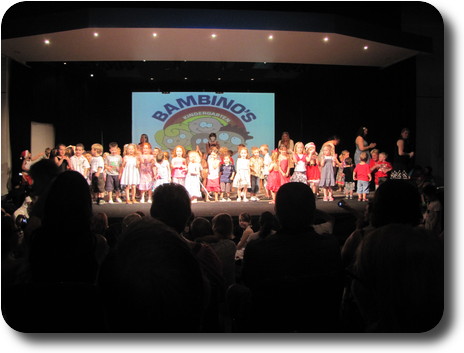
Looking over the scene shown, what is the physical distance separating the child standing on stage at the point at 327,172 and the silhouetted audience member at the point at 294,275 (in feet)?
24.9

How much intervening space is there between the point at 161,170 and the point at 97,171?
1.25m

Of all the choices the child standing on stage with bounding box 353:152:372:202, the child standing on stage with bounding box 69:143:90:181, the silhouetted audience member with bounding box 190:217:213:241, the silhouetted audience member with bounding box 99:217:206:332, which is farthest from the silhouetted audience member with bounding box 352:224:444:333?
the child standing on stage with bounding box 69:143:90:181

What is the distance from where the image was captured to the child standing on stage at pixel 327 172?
952 centimetres

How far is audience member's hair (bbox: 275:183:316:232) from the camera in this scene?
80.7 inches

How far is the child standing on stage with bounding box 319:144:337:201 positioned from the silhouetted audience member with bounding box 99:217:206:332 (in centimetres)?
802

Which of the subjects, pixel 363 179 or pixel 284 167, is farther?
pixel 284 167

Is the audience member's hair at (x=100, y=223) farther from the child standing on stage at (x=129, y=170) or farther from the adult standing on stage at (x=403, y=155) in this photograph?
the adult standing on stage at (x=403, y=155)

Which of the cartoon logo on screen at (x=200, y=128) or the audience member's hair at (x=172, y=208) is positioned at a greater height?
the cartoon logo on screen at (x=200, y=128)

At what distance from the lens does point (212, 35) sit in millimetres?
7926

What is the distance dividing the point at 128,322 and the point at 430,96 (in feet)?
31.8

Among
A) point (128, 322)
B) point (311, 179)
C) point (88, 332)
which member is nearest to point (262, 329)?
point (128, 322)

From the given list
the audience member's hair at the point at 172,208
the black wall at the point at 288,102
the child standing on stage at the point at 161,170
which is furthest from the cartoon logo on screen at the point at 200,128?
the audience member's hair at the point at 172,208

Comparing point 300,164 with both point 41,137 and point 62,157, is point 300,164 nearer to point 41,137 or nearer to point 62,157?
point 62,157

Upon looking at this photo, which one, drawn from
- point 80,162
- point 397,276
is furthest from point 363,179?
point 397,276
